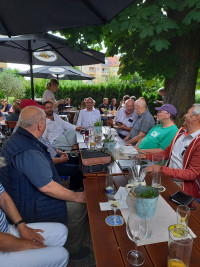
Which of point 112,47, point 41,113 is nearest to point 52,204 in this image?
point 41,113

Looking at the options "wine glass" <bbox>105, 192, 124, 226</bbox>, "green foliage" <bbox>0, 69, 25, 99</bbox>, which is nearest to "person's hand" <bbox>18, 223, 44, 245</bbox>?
"wine glass" <bbox>105, 192, 124, 226</bbox>

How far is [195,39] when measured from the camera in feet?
13.3

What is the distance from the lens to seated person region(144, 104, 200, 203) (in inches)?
82.0

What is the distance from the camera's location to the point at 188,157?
219 cm

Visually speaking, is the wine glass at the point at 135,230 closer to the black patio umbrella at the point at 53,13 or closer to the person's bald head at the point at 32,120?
the person's bald head at the point at 32,120

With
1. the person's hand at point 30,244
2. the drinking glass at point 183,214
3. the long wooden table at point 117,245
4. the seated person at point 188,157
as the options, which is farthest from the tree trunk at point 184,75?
the person's hand at point 30,244

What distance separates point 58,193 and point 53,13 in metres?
1.91

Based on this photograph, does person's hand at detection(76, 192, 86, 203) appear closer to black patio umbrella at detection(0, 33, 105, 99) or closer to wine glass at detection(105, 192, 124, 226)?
wine glass at detection(105, 192, 124, 226)

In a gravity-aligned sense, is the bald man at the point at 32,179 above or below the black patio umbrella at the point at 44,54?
below

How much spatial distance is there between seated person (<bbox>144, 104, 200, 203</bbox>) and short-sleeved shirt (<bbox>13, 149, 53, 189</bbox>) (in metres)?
1.08

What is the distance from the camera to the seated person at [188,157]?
6.83ft

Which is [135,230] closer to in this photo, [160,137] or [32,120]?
[32,120]

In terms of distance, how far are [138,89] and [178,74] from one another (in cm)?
1032

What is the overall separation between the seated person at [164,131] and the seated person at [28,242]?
1791mm
